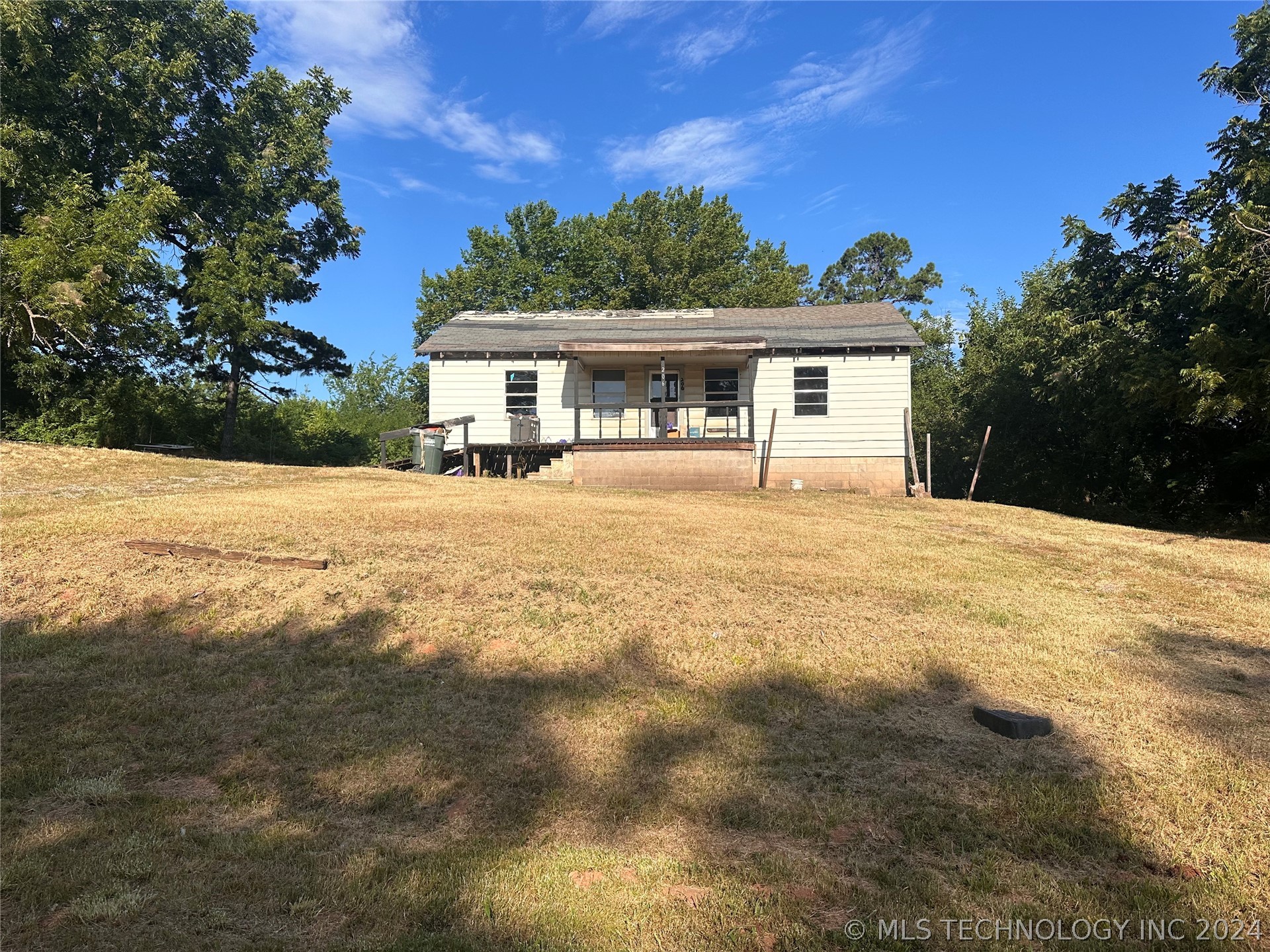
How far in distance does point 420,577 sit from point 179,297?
21.0 meters

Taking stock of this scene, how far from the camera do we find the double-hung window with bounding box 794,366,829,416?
17562 millimetres

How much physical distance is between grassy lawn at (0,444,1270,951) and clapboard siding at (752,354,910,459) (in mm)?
8694

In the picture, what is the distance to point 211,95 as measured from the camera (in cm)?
2342

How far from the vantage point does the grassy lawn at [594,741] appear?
9.43ft

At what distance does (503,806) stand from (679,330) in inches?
694

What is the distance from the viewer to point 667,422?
17.9 m

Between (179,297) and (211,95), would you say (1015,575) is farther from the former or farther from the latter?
(211,95)

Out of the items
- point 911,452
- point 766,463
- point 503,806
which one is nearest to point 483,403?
point 766,463

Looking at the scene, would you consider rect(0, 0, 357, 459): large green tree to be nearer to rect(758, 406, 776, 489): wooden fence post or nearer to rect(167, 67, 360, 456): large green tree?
rect(167, 67, 360, 456): large green tree

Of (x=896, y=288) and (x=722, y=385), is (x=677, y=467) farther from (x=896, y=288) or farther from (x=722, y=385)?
(x=896, y=288)

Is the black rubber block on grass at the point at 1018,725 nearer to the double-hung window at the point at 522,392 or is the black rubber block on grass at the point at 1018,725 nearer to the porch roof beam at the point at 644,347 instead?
the porch roof beam at the point at 644,347

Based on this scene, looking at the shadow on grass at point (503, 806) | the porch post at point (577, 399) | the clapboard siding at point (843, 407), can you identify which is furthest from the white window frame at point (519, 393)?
the shadow on grass at point (503, 806)

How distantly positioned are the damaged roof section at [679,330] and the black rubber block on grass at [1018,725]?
1266 cm

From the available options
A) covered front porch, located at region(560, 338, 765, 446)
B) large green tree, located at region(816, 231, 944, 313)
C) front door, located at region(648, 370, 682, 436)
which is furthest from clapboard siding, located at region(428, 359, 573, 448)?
large green tree, located at region(816, 231, 944, 313)
